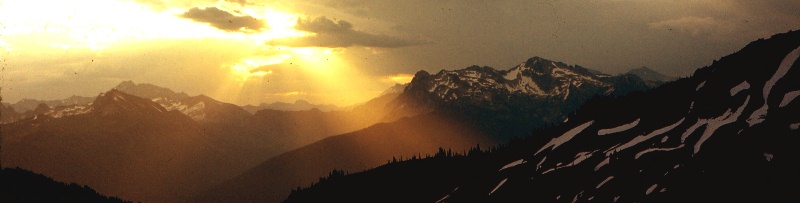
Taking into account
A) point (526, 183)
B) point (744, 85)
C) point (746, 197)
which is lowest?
point (526, 183)

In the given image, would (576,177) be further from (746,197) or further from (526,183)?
(746,197)

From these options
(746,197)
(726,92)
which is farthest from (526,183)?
(746,197)

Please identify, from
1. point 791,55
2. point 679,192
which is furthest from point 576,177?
point 791,55

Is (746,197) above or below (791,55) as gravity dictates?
below

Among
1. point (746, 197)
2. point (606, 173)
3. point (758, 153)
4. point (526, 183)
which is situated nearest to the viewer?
point (746, 197)

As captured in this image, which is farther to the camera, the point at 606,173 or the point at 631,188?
the point at 606,173

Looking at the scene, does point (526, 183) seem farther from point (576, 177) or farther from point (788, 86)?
point (788, 86)

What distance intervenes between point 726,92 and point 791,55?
69.4ft

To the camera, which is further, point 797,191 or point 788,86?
point 788,86

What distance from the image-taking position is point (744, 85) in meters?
183

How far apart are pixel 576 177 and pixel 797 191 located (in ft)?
199

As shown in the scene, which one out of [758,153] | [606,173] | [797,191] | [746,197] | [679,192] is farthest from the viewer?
[606,173]

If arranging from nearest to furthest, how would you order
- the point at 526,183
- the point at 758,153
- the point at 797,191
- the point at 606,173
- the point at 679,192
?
the point at 797,191, the point at 679,192, the point at 758,153, the point at 606,173, the point at 526,183

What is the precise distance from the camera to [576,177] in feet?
530
